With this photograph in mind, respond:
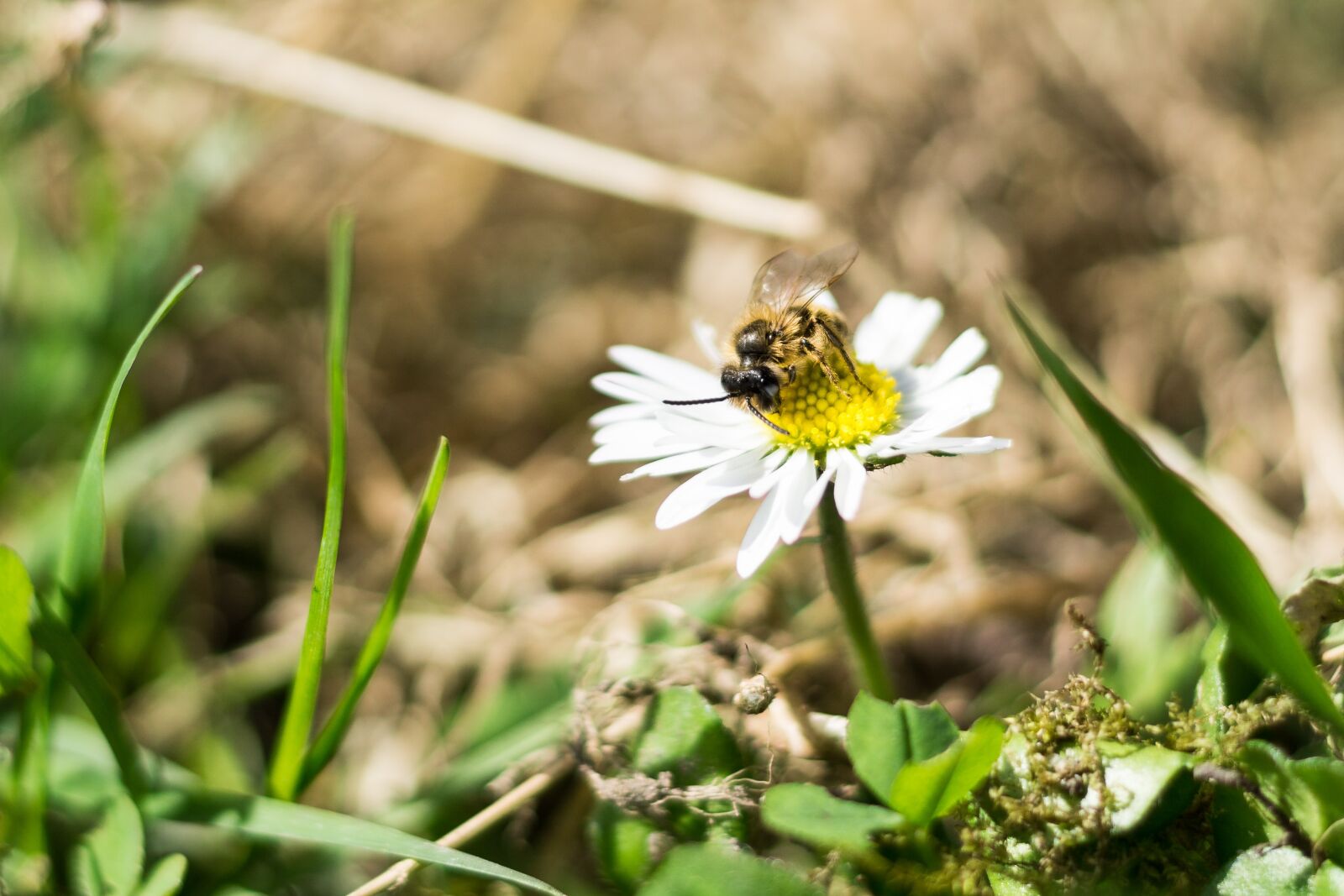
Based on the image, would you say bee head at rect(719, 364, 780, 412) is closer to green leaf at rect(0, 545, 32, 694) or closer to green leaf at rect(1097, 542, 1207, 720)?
green leaf at rect(1097, 542, 1207, 720)

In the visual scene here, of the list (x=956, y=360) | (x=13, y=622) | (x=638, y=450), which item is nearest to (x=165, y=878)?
(x=13, y=622)

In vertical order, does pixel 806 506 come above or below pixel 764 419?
below

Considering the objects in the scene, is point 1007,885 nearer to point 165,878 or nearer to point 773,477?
point 773,477

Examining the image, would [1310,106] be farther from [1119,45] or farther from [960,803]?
[960,803]

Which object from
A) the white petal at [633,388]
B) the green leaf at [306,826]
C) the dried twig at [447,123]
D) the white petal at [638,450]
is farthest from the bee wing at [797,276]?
the dried twig at [447,123]

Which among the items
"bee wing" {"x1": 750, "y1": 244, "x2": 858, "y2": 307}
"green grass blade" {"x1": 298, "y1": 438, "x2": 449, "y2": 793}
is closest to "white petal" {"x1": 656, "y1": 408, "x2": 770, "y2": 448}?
"bee wing" {"x1": 750, "y1": 244, "x2": 858, "y2": 307}
